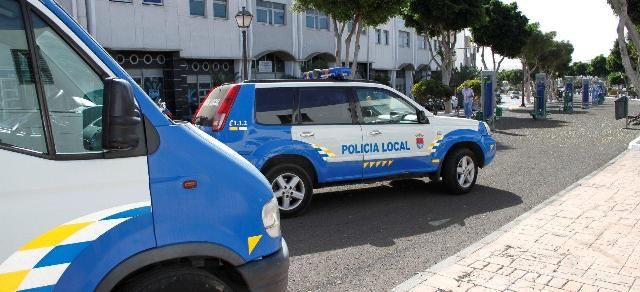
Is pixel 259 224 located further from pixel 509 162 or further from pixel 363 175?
pixel 509 162

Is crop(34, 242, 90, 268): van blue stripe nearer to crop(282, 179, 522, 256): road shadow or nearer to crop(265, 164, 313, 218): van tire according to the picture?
crop(282, 179, 522, 256): road shadow

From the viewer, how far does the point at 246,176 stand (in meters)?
2.73

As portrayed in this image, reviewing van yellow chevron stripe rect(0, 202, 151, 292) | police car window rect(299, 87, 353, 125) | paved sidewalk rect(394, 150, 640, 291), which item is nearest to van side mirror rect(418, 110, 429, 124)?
police car window rect(299, 87, 353, 125)

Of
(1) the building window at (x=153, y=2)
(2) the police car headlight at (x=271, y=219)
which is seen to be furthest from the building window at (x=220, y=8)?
(2) the police car headlight at (x=271, y=219)

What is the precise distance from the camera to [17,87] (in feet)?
7.58

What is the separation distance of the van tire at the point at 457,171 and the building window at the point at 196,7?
20975 millimetres

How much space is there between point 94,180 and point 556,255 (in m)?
4.26

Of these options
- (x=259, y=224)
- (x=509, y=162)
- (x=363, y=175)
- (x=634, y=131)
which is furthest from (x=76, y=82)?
(x=634, y=131)

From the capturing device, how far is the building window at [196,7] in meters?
25.5

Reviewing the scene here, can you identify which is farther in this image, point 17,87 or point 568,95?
point 568,95

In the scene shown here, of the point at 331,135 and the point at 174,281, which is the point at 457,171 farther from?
the point at 174,281

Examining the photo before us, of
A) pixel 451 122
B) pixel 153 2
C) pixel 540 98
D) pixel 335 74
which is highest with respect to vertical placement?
pixel 153 2

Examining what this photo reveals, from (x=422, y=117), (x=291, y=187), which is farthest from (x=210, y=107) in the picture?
(x=422, y=117)

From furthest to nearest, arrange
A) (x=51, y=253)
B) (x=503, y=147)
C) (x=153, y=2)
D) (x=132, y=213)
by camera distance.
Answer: (x=153, y=2)
(x=503, y=147)
(x=132, y=213)
(x=51, y=253)
